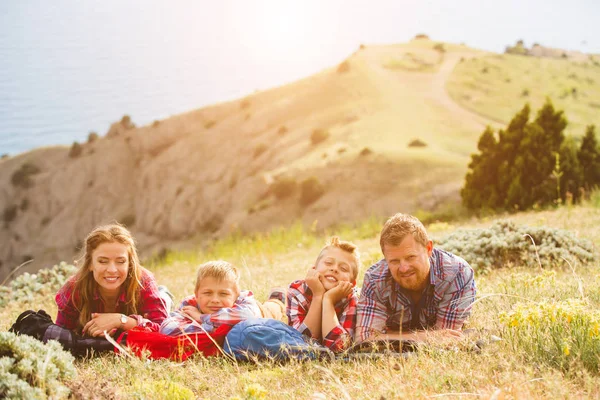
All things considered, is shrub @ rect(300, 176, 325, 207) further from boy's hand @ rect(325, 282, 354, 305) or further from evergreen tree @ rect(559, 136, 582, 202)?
boy's hand @ rect(325, 282, 354, 305)

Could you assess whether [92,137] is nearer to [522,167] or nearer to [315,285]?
[522,167]

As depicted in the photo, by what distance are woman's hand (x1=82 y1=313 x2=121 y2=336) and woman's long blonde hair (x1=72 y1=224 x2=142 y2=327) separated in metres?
0.23

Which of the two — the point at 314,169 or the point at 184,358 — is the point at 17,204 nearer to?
the point at 314,169

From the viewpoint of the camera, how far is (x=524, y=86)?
7100 cm

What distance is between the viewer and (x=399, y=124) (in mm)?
52875

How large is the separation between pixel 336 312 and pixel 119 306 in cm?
223

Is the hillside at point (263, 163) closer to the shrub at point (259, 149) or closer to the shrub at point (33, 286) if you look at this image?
the shrub at point (259, 149)

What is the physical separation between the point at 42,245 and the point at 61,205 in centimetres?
633

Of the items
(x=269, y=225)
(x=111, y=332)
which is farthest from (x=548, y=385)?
(x=269, y=225)

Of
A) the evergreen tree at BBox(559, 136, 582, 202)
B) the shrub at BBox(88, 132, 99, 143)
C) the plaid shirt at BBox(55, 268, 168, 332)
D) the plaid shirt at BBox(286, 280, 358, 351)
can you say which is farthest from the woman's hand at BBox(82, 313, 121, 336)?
the shrub at BBox(88, 132, 99, 143)

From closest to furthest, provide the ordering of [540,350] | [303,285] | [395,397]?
1. [395,397]
2. [540,350]
3. [303,285]

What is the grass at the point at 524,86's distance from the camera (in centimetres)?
6072

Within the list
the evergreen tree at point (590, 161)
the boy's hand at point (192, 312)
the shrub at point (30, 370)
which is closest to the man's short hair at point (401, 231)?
the boy's hand at point (192, 312)

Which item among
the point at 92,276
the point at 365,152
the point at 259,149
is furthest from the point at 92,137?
the point at 92,276
